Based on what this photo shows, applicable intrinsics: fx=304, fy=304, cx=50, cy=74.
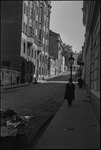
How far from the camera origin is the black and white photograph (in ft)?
24.9

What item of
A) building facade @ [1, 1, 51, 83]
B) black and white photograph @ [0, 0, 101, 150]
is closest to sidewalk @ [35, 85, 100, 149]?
black and white photograph @ [0, 0, 101, 150]

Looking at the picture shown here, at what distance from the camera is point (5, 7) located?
177 ft

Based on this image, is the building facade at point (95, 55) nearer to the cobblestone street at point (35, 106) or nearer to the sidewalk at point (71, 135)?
the sidewalk at point (71, 135)

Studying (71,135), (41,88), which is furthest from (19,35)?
(71,135)

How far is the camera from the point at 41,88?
133ft

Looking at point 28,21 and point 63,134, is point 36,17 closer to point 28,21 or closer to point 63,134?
point 28,21

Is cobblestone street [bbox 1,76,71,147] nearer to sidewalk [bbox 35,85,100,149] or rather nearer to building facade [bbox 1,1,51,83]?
sidewalk [bbox 35,85,100,149]

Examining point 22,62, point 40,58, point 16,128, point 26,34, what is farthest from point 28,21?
point 16,128

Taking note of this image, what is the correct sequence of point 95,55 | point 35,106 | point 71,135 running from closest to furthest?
point 71,135, point 95,55, point 35,106

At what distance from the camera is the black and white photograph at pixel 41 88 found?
24.9 feet

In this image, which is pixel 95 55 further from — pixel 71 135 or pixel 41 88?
pixel 41 88

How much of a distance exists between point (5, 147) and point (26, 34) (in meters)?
51.8

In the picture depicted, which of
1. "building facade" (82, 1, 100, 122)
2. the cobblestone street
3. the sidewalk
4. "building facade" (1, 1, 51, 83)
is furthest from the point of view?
"building facade" (1, 1, 51, 83)

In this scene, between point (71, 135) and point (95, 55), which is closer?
point (71, 135)
